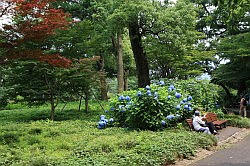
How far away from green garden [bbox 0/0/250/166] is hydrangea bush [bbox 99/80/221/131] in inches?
1.3

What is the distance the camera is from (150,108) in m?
10.6

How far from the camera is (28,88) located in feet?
46.8

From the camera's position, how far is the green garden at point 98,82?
25.3 ft

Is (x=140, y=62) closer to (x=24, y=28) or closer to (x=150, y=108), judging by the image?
(x=150, y=108)

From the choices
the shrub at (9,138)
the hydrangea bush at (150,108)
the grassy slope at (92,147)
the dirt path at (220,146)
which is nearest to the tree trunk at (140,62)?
the hydrangea bush at (150,108)

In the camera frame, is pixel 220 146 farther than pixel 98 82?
No

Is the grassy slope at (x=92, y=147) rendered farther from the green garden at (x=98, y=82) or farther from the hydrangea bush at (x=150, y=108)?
the hydrangea bush at (x=150, y=108)

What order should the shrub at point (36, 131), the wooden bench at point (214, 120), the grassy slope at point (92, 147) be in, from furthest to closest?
the wooden bench at point (214, 120) < the shrub at point (36, 131) < the grassy slope at point (92, 147)

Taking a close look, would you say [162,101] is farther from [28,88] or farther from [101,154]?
[28,88]

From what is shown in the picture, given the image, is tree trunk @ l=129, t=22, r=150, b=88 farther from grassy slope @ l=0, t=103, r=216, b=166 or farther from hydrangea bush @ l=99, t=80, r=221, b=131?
grassy slope @ l=0, t=103, r=216, b=166

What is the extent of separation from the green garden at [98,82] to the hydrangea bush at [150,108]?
32mm

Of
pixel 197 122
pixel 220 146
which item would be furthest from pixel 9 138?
pixel 220 146

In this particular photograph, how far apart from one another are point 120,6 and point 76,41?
8.31 feet

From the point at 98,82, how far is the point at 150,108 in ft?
19.6
